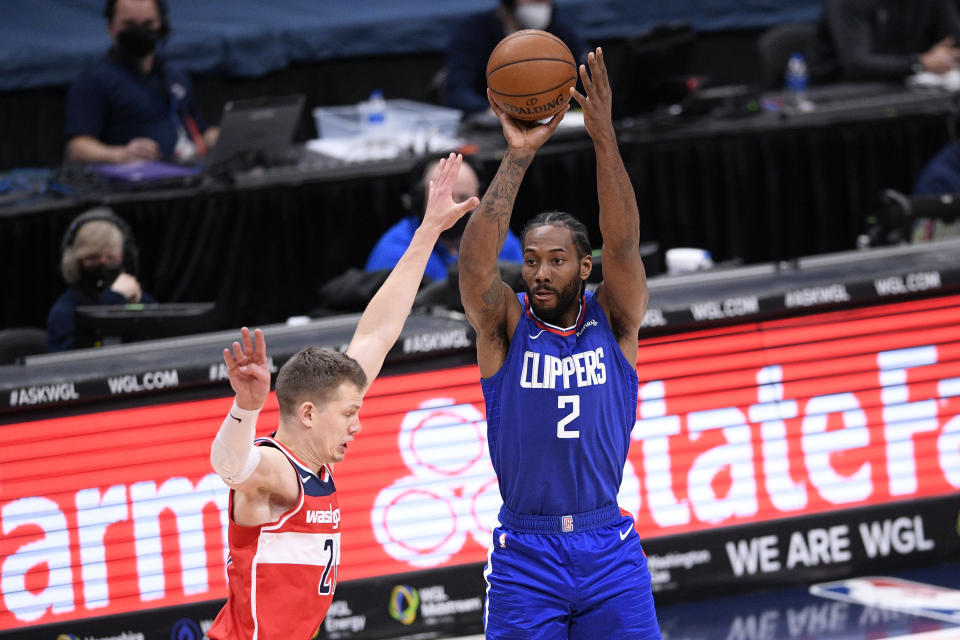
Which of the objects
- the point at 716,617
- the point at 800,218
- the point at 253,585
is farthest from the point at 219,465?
the point at 800,218

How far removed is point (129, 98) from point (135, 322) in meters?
3.01

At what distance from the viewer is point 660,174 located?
8508 millimetres

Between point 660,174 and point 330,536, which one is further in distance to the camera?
point 660,174

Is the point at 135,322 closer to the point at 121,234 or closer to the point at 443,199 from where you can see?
the point at 121,234

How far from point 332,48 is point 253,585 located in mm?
8856

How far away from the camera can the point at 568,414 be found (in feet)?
13.4

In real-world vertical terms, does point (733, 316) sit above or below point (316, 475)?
above

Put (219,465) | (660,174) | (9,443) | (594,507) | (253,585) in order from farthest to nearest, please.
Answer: (660,174), (9,443), (594,507), (253,585), (219,465)

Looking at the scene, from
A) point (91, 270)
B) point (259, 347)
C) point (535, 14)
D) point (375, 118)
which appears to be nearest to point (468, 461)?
point (91, 270)

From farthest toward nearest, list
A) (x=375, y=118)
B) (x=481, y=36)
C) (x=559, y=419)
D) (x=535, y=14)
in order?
1. (x=375, y=118)
2. (x=481, y=36)
3. (x=535, y=14)
4. (x=559, y=419)

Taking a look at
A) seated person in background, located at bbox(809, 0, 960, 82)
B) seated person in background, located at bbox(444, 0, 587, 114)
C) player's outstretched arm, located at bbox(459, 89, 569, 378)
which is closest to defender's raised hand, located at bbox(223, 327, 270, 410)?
player's outstretched arm, located at bbox(459, 89, 569, 378)

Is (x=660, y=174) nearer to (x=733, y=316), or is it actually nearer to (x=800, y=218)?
(x=800, y=218)

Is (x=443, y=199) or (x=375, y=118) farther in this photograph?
(x=375, y=118)

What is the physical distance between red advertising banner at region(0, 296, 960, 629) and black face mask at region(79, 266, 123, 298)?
1.28m
